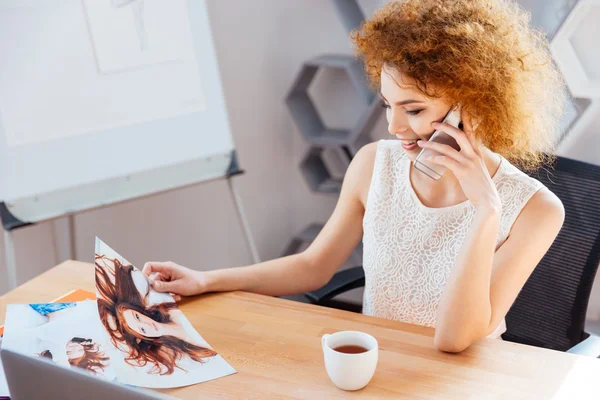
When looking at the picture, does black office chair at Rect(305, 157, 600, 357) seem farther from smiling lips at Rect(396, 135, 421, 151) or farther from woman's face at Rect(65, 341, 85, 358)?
woman's face at Rect(65, 341, 85, 358)

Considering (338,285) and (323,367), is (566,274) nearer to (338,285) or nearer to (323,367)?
(338,285)

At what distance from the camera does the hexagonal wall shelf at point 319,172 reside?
9.66 ft

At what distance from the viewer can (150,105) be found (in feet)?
6.95

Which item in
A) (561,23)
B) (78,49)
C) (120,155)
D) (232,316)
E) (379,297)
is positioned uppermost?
(78,49)

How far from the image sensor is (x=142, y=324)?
1155 millimetres

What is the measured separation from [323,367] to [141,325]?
309 mm

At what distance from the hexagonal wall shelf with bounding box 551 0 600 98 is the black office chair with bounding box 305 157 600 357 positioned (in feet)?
2.54

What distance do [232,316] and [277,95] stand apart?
6.23 feet

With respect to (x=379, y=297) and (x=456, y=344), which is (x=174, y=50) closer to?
(x=379, y=297)

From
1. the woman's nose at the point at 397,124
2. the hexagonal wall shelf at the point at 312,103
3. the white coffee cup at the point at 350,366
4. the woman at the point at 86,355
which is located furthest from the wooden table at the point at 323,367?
the hexagonal wall shelf at the point at 312,103

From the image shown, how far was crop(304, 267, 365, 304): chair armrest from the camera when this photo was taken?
1.62 metres

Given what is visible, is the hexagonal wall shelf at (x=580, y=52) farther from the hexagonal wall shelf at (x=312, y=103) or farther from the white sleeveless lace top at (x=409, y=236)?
the white sleeveless lace top at (x=409, y=236)

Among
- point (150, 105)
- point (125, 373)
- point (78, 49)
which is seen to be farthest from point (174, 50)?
point (125, 373)

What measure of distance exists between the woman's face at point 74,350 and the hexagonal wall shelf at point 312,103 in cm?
178
